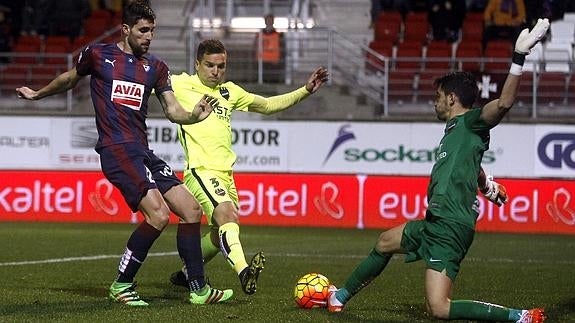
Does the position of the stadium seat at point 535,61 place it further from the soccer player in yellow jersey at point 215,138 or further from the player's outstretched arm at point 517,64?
the player's outstretched arm at point 517,64

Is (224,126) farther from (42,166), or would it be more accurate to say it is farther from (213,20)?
(213,20)

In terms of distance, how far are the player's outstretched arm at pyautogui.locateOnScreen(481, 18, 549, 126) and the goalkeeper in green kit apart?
0.08ft

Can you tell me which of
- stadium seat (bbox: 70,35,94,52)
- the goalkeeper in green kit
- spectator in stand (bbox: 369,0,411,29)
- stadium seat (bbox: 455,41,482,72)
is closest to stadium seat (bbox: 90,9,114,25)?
stadium seat (bbox: 70,35,94,52)

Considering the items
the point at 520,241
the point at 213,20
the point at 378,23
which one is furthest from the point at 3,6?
the point at 520,241

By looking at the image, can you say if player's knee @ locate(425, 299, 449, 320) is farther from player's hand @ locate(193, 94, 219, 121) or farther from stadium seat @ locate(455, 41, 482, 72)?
stadium seat @ locate(455, 41, 482, 72)

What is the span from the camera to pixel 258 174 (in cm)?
2223

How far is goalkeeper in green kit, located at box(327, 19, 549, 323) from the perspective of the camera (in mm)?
A: 8555

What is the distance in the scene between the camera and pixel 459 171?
345 inches

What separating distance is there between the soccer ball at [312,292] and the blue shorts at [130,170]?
1.36 m

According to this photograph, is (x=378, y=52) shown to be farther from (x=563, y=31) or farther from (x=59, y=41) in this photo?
(x=59, y=41)

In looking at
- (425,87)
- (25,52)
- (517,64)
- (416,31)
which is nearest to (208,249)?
(517,64)

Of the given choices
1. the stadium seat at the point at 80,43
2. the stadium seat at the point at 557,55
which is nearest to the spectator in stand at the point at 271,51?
the stadium seat at the point at 80,43

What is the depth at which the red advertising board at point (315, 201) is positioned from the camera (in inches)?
847

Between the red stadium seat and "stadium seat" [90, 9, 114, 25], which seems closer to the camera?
the red stadium seat
